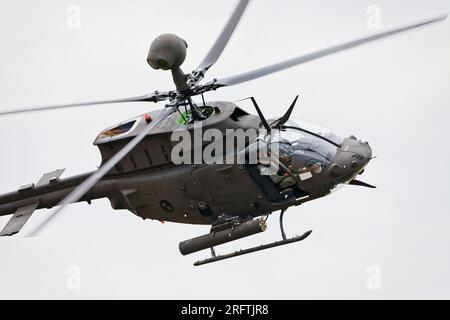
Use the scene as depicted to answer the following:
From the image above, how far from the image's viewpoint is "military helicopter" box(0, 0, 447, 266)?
958 inches

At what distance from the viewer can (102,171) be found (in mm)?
21688

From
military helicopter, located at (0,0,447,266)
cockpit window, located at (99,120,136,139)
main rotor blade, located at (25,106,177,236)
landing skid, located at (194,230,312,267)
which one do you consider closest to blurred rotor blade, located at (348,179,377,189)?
military helicopter, located at (0,0,447,266)

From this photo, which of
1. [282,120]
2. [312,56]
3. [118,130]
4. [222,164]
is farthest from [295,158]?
[118,130]

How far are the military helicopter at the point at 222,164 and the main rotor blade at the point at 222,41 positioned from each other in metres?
0.02

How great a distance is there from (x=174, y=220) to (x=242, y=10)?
18.5ft

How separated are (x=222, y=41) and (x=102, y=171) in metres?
5.14

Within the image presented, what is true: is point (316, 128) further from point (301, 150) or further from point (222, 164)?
point (222, 164)

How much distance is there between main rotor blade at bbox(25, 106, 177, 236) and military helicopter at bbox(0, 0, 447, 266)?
0.23ft

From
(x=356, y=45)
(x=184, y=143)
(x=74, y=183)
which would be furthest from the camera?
(x=74, y=183)

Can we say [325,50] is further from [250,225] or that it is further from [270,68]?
[250,225]

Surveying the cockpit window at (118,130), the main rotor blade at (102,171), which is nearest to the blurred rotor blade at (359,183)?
the main rotor blade at (102,171)

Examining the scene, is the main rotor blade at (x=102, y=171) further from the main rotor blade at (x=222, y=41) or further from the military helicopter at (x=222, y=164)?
the main rotor blade at (x=222, y=41)

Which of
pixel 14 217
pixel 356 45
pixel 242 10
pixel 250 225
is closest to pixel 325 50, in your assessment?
pixel 356 45

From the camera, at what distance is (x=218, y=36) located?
24781mm
